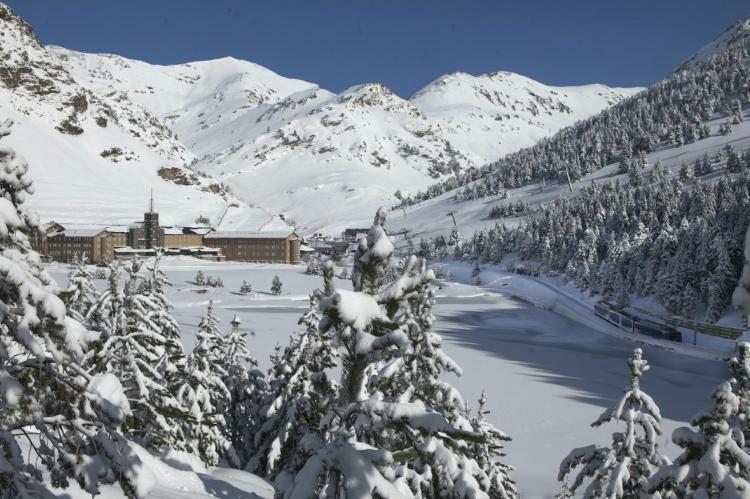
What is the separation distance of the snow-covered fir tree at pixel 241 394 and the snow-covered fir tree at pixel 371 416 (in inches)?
708

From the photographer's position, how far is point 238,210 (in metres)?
169

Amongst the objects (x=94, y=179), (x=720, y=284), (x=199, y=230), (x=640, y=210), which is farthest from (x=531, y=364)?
(x=94, y=179)

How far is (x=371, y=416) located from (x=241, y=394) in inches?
757

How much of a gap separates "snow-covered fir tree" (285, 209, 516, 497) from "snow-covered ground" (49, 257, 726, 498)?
29.2ft

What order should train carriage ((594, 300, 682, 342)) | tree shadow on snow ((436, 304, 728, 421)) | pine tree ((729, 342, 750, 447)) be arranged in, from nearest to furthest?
pine tree ((729, 342, 750, 447)) → tree shadow on snow ((436, 304, 728, 421)) → train carriage ((594, 300, 682, 342))

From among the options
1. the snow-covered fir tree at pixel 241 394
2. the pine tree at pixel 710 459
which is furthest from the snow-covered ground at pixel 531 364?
the pine tree at pixel 710 459

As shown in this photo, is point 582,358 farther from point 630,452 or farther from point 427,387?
point 427,387

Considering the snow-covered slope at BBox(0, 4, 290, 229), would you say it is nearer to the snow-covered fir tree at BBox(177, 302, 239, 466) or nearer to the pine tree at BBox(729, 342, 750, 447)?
the snow-covered fir tree at BBox(177, 302, 239, 466)

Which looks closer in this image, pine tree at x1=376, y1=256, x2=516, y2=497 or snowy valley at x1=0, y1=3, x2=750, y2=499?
snowy valley at x1=0, y1=3, x2=750, y2=499

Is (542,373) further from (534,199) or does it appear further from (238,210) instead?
(238,210)

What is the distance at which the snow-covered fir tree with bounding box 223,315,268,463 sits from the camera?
22297 mm

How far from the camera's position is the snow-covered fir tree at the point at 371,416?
4160mm

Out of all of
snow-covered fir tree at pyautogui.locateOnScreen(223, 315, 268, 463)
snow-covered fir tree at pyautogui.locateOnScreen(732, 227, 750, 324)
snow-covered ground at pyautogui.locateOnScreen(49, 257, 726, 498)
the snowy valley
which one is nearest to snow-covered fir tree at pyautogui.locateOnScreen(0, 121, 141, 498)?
the snowy valley

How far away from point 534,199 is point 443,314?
329 feet
